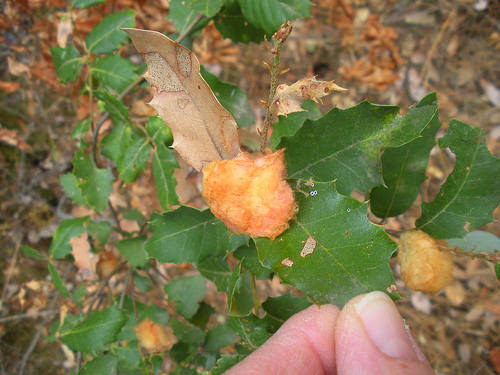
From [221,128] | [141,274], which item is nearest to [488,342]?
[141,274]

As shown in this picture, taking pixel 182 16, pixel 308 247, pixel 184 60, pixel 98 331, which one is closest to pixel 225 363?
pixel 308 247

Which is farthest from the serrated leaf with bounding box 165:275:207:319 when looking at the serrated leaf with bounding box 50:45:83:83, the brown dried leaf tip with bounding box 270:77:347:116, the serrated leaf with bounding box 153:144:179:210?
the brown dried leaf tip with bounding box 270:77:347:116

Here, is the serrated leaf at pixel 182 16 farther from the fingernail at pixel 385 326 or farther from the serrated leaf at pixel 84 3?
the fingernail at pixel 385 326

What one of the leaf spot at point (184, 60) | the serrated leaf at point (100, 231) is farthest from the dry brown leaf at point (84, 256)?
the leaf spot at point (184, 60)

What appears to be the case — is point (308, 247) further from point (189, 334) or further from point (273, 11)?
point (189, 334)

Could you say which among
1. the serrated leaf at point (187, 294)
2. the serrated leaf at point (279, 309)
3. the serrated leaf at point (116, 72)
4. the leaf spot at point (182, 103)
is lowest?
the serrated leaf at point (187, 294)

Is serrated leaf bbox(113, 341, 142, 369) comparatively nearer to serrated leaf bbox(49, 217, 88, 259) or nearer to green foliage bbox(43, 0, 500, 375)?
green foliage bbox(43, 0, 500, 375)
